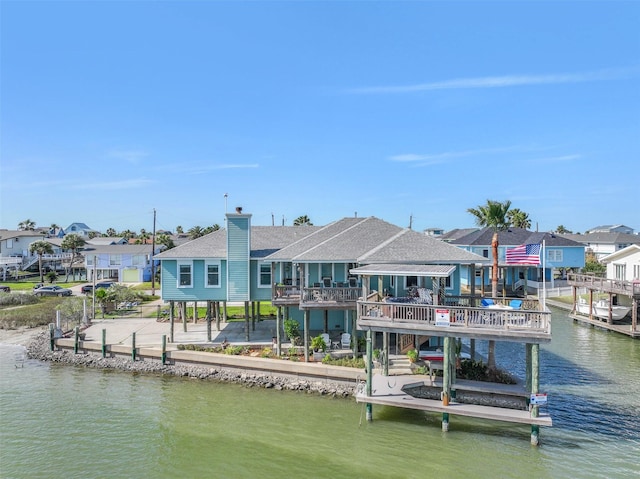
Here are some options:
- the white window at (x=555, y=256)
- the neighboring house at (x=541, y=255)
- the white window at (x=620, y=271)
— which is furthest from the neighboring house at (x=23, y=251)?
the white window at (x=620, y=271)

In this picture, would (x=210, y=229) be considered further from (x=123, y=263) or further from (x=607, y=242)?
(x=607, y=242)

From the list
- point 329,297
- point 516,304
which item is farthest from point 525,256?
point 329,297

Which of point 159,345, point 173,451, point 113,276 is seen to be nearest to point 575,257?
point 159,345

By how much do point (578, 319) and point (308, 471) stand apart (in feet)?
103

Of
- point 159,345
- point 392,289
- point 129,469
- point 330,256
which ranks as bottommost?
point 129,469

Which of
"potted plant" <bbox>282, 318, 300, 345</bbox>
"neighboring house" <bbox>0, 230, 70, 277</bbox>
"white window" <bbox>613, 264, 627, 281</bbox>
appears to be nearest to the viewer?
"potted plant" <bbox>282, 318, 300, 345</bbox>

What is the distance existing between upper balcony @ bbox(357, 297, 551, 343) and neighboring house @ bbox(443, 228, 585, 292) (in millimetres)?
31876

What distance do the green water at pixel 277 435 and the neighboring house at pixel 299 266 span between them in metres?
5.18

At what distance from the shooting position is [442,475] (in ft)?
43.0

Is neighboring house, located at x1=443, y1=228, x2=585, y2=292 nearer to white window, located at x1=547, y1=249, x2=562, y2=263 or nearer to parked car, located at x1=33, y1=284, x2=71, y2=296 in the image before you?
white window, located at x1=547, y1=249, x2=562, y2=263

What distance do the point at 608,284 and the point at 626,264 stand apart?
5915 mm

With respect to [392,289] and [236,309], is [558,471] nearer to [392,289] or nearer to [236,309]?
[392,289]

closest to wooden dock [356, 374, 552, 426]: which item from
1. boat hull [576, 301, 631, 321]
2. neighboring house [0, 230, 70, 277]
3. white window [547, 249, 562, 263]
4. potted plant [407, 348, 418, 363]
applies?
potted plant [407, 348, 418, 363]

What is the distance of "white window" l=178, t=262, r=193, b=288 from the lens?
25.6 m
